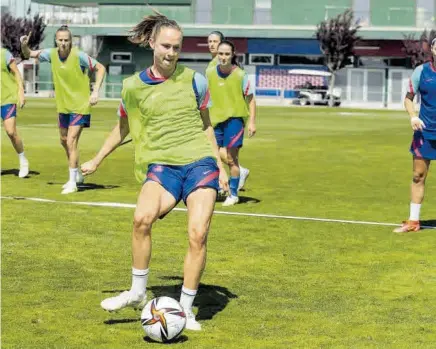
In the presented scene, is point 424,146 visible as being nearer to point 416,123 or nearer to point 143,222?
point 416,123

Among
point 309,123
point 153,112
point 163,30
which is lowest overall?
point 309,123

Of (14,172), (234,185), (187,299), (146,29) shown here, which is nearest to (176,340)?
(187,299)

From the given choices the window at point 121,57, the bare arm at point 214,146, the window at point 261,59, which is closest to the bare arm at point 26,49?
the bare arm at point 214,146

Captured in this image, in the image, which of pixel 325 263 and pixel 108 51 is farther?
pixel 108 51

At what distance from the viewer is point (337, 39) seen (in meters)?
79.4

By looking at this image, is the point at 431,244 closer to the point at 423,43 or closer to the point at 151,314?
the point at 151,314

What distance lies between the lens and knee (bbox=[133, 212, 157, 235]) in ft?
26.1

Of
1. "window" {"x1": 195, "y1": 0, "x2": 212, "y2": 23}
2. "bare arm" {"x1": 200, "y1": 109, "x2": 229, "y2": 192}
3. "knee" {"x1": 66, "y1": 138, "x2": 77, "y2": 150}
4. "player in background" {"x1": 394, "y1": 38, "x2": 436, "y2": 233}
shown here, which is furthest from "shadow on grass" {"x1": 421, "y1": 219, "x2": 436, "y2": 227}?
"window" {"x1": 195, "y1": 0, "x2": 212, "y2": 23}

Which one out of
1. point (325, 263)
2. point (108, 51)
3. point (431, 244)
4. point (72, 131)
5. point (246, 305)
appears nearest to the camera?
point (246, 305)

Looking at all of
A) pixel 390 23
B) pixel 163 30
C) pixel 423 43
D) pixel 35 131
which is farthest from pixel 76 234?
pixel 390 23

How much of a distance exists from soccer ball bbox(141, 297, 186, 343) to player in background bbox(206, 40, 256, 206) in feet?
26.8

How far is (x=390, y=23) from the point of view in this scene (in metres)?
82.2

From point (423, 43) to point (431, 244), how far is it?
6635 centimetres

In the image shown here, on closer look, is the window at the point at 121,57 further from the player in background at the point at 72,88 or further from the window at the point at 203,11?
the player in background at the point at 72,88
